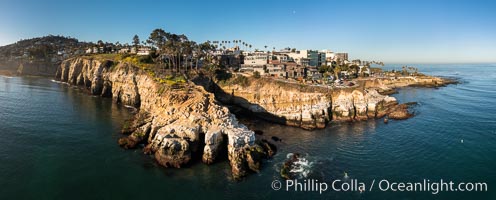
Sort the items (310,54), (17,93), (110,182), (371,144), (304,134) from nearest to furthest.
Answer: (110,182) → (371,144) → (304,134) → (17,93) → (310,54)

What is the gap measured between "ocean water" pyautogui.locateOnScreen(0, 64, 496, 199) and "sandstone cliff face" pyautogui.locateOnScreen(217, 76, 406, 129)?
13.3ft

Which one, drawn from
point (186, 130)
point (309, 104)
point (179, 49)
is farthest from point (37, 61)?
point (309, 104)

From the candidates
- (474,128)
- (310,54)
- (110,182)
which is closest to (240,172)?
(110,182)

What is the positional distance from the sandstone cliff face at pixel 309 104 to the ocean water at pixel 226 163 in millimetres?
4048

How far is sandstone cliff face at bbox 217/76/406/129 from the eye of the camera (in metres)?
61.0

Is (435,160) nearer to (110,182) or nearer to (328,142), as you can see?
(328,142)

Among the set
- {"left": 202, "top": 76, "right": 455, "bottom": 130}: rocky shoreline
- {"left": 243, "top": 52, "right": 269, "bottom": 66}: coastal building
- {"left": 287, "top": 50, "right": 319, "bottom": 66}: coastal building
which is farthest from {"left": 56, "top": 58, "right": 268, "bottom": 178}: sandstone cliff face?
{"left": 287, "top": 50, "right": 319, "bottom": 66}: coastal building

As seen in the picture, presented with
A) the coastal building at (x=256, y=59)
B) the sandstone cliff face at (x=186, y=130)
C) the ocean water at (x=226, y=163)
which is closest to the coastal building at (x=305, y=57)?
the coastal building at (x=256, y=59)

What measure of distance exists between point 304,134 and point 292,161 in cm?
1416

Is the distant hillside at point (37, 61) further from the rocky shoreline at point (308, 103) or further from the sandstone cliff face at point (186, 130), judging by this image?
the rocky shoreline at point (308, 103)

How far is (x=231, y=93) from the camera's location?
72188 mm

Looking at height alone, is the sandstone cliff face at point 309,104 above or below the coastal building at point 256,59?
below

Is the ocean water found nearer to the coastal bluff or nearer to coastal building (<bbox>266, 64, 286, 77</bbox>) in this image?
the coastal bluff

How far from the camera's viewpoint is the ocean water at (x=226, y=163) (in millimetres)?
31562
